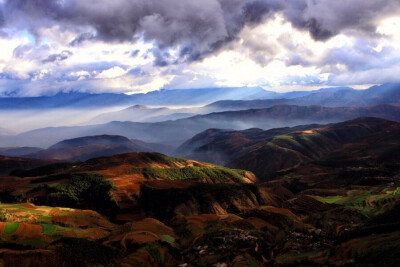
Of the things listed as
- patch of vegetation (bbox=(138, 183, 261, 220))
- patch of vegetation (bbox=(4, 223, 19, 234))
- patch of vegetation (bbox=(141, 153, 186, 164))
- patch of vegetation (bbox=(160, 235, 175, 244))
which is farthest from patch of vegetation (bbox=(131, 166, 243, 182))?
patch of vegetation (bbox=(4, 223, 19, 234))

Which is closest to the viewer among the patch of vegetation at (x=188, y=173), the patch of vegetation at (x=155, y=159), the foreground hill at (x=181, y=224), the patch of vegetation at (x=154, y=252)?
the foreground hill at (x=181, y=224)

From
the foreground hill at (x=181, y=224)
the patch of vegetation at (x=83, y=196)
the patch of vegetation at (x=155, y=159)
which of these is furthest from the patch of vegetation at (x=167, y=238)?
the patch of vegetation at (x=155, y=159)

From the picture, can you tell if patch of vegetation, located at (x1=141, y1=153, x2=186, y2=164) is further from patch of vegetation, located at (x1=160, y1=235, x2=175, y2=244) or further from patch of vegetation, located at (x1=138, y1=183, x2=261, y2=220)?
patch of vegetation, located at (x1=160, y1=235, x2=175, y2=244)

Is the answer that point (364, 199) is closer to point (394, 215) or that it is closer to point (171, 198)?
point (394, 215)

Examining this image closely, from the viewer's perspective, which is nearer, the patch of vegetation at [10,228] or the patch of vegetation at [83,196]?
the patch of vegetation at [10,228]

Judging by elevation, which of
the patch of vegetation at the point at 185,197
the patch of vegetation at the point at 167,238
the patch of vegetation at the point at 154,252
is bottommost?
the patch of vegetation at the point at 185,197

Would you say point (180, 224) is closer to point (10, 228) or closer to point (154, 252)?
point (154, 252)

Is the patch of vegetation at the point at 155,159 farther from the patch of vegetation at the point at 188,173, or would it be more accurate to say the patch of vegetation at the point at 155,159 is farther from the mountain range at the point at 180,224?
the mountain range at the point at 180,224
